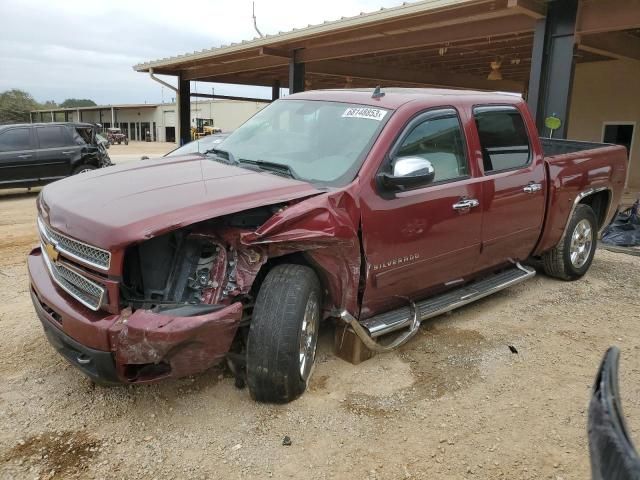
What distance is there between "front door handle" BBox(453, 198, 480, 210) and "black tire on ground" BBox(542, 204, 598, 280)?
192 centimetres

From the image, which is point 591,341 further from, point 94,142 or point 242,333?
point 94,142

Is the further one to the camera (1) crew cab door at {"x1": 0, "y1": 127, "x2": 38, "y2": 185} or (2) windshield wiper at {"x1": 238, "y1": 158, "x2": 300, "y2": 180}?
(1) crew cab door at {"x1": 0, "y1": 127, "x2": 38, "y2": 185}

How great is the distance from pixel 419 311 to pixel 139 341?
2084mm

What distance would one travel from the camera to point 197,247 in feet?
10.2

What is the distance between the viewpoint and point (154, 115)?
65312 mm

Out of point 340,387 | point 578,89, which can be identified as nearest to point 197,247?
point 340,387

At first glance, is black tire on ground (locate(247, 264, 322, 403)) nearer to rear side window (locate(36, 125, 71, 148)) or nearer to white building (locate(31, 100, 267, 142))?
rear side window (locate(36, 125, 71, 148))

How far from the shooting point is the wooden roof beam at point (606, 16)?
24.7 feet

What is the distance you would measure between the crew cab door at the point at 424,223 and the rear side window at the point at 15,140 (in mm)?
11244

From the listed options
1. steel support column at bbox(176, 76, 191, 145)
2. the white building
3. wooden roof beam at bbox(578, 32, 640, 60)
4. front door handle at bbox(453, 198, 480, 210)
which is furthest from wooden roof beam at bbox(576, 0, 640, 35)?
the white building

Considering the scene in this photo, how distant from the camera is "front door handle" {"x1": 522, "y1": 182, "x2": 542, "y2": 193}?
4740 millimetres

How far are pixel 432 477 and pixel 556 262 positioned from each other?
12.3 ft

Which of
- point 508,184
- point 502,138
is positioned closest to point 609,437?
point 508,184

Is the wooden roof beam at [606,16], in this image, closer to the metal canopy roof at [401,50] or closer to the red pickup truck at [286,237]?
the metal canopy roof at [401,50]
